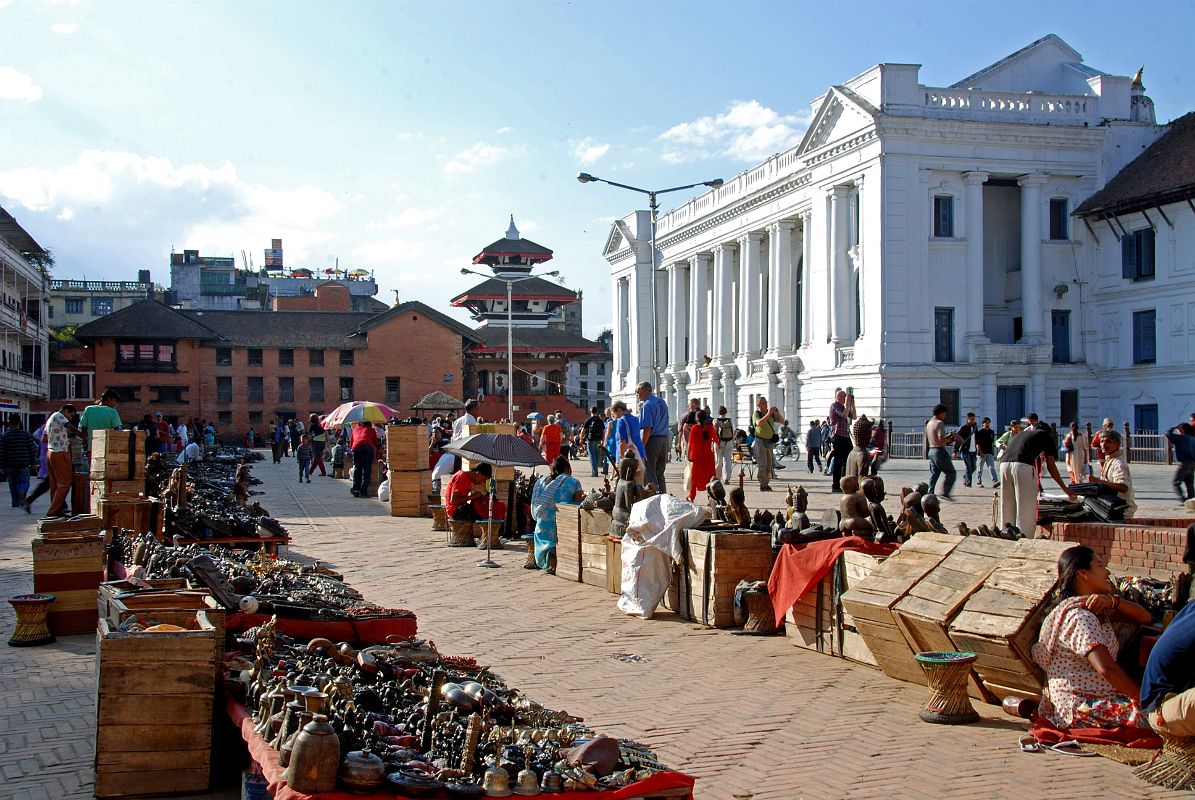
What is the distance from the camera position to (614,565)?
1271 cm

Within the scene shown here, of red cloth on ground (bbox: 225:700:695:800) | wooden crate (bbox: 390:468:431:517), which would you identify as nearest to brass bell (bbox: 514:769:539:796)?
red cloth on ground (bbox: 225:700:695:800)

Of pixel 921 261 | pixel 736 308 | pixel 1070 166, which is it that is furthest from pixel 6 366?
pixel 1070 166

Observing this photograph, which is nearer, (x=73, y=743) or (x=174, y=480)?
(x=73, y=743)

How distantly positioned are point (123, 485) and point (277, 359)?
6428 centimetres

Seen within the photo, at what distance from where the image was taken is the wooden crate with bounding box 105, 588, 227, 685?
6.76 meters

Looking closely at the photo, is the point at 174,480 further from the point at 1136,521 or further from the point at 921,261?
the point at 921,261

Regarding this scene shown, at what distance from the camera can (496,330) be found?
305 ft

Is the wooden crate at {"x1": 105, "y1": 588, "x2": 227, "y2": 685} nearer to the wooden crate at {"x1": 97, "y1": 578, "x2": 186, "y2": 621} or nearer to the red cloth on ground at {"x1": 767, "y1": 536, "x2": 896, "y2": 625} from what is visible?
the wooden crate at {"x1": 97, "y1": 578, "x2": 186, "y2": 621}

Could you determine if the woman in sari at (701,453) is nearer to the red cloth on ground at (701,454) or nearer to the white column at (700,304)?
the red cloth on ground at (701,454)

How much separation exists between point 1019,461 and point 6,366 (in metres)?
56.6

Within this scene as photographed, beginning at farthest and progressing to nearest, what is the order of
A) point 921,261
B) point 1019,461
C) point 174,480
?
point 921,261 → point 174,480 → point 1019,461

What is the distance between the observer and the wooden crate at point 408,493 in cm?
2298

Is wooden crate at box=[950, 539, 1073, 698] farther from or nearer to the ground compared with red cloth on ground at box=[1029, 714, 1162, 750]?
farther from the ground

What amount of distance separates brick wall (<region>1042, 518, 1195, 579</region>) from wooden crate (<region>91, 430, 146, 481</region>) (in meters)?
10.7
